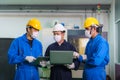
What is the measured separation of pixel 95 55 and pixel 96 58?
0.05 metres

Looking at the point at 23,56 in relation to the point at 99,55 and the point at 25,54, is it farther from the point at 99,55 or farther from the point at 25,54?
the point at 99,55

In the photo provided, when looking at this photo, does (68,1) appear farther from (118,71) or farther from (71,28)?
(118,71)

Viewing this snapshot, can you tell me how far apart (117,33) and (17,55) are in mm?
2562

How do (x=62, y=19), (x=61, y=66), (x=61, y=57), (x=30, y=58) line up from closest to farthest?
(x=61, y=57) < (x=30, y=58) < (x=61, y=66) < (x=62, y=19)

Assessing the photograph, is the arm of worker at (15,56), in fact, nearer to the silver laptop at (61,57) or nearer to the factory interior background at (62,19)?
the silver laptop at (61,57)

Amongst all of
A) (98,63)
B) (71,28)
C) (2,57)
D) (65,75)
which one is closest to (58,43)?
(65,75)

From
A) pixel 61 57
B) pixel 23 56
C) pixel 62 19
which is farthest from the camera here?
pixel 62 19

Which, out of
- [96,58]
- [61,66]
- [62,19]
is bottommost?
[61,66]

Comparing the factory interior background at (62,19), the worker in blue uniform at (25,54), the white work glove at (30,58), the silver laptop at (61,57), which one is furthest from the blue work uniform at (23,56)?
the factory interior background at (62,19)

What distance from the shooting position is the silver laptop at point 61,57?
272 cm

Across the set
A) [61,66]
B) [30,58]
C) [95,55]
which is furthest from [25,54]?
[95,55]

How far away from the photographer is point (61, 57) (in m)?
2.73

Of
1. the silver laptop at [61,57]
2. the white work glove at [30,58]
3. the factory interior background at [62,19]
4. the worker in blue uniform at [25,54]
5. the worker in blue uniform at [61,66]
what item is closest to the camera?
the silver laptop at [61,57]

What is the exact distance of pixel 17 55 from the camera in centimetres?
306
